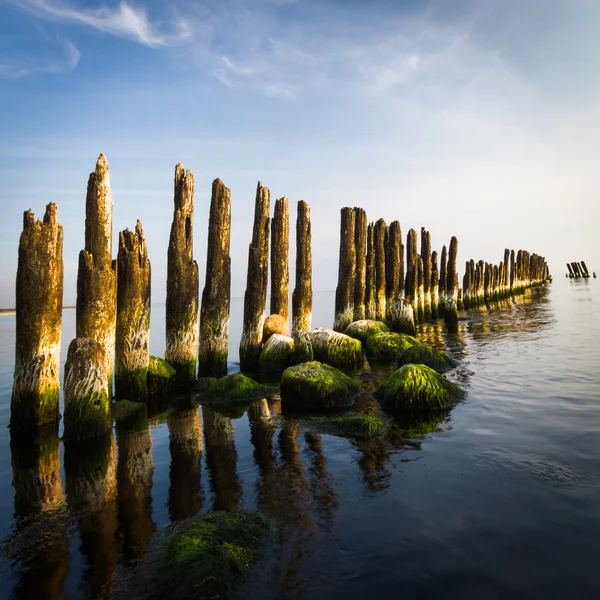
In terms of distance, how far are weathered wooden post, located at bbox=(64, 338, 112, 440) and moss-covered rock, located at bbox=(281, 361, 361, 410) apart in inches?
122

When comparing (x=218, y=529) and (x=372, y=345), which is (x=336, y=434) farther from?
(x=372, y=345)

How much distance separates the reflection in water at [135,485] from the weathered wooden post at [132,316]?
93 centimetres

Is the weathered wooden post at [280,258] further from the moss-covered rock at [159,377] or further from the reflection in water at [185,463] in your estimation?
the reflection in water at [185,463]

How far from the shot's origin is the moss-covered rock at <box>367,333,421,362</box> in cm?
1210

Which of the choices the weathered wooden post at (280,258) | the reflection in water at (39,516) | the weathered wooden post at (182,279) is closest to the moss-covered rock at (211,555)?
the reflection in water at (39,516)

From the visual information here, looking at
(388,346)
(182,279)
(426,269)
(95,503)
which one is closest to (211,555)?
(95,503)

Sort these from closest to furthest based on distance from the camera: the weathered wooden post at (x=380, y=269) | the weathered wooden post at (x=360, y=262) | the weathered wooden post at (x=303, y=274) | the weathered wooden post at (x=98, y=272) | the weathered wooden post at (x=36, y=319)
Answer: the weathered wooden post at (x=36, y=319)
the weathered wooden post at (x=98, y=272)
the weathered wooden post at (x=303, y=274)
the weathered wooden post at (x=360, y=262)
the weathered wooden post at (x=380, y=269)

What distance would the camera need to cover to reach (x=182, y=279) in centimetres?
857

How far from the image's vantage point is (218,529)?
11.3 feet

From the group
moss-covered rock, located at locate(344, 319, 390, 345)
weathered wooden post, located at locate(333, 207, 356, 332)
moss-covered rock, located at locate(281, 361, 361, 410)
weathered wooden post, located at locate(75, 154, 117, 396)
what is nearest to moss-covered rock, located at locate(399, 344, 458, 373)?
moss-covered rock, located at locate(344, 319, 390, 345)

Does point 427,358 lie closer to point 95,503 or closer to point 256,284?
point 256,284

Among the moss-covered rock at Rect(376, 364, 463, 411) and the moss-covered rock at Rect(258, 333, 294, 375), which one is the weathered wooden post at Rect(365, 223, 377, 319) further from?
the moss-covered rock at Rect(376, 364, 463, 411)

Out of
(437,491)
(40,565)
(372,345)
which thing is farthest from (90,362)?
(372,345)

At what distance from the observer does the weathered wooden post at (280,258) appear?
1139 cm
